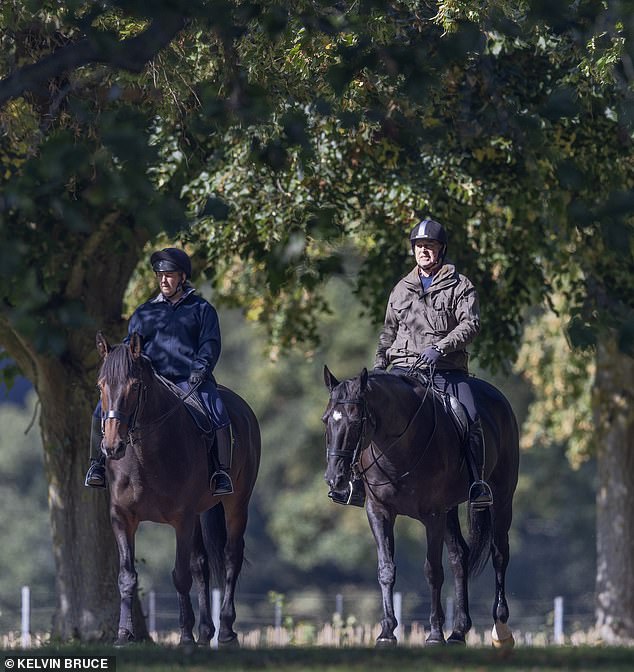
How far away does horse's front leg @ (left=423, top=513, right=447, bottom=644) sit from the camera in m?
14.7

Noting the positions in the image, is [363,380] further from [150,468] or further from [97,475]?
[97,475]

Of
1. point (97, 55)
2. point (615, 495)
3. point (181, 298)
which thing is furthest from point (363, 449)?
point (615, 495)

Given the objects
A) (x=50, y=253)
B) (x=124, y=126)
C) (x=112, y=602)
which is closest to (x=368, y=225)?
(x=50, y=253)

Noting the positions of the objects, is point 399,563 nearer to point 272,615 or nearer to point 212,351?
point 272,615

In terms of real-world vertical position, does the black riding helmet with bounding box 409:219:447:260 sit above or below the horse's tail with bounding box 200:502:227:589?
above

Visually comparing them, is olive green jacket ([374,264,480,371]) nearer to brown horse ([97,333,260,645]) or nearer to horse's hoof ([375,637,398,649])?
brown horse ([97,333,260,645])

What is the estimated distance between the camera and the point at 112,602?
67.5ft

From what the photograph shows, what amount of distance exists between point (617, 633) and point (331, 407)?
14.2 metres

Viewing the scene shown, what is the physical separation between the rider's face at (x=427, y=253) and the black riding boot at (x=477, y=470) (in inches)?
58.1

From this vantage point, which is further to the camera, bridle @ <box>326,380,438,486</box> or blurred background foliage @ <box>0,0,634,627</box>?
blurred background foliage @ <box>0,0,634,627</box>

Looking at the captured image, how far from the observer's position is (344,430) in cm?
1396

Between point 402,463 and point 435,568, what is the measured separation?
1.10m

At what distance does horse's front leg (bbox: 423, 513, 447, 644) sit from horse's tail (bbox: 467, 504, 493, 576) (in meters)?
1.47

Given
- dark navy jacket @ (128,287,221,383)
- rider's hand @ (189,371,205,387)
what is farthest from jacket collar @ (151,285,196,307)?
rider's hand @ (189,371,205,387)
